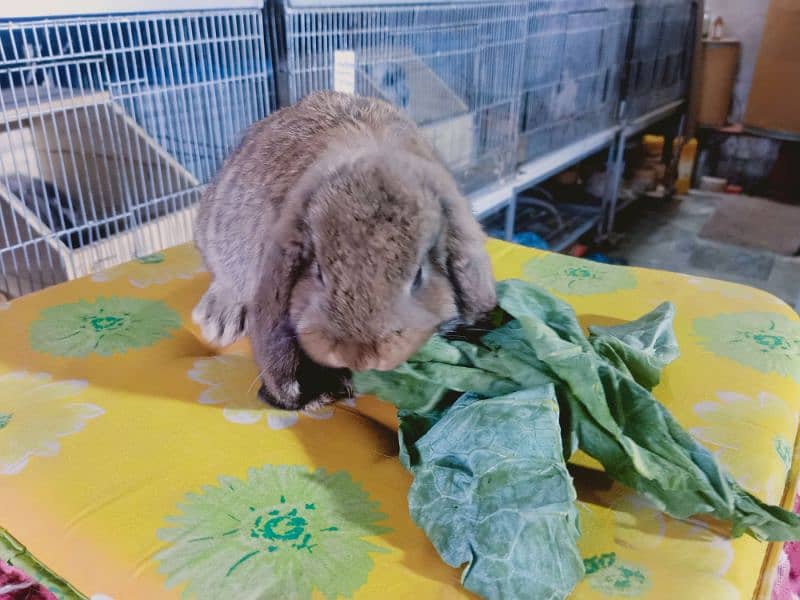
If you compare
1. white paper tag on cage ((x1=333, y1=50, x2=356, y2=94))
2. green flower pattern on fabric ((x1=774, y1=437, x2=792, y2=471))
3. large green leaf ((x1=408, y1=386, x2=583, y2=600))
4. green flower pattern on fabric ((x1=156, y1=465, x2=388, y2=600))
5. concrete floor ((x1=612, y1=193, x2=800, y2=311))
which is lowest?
concrete floor ((x1=612, y1=193, x2=800, y2=311))

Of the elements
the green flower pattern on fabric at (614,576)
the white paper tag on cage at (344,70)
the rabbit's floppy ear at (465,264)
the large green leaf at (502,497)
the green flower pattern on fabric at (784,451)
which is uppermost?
the white paper tag on cage at (344,70)

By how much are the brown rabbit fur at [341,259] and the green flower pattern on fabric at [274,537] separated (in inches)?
6.5

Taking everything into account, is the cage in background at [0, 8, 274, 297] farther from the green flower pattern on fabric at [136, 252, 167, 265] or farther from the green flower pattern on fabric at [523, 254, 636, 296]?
the green flower pattern on fabric at [523, 254, 636, 296]

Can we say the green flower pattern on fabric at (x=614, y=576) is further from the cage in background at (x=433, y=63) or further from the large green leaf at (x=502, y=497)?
the cage in background at (x=433, y=63)

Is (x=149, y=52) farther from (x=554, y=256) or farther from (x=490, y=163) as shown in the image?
(x=490, y=163)

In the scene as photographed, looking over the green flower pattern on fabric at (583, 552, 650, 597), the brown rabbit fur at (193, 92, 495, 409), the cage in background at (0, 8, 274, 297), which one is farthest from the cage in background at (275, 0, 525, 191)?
the green flower pattern on fabric at (583, 552, 650, 597)

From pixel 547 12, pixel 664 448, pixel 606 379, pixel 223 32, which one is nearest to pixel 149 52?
pixel 223 32

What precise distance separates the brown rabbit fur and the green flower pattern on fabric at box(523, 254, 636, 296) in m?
0.40

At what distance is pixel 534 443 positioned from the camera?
740 millimetres

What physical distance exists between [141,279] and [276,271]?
0.66m

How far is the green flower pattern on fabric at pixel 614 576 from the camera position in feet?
2.20

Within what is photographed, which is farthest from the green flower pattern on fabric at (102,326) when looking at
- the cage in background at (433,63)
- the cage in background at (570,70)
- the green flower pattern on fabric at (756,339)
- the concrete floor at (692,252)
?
the concrete floor at (692,252)

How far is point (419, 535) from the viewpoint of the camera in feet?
2.48

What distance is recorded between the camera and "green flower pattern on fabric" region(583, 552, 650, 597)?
0.67 metres
